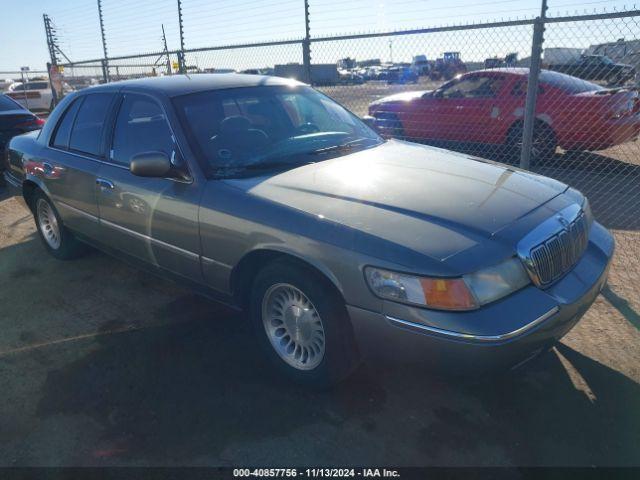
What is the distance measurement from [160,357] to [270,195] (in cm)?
135

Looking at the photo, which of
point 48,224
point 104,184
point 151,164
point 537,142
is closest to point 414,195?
point 151,164

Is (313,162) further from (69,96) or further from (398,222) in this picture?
(69,96)

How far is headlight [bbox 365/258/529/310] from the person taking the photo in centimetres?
234

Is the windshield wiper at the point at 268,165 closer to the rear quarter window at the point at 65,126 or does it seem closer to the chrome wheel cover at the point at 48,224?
the rear quarter window at the point at 65,126

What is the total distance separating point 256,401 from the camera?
295cm

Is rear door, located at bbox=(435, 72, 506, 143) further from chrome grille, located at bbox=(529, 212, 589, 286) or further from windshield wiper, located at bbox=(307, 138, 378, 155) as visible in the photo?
chrome grille, located at bbox=(529, 212, 589, 286)

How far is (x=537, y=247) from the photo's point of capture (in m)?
2.60

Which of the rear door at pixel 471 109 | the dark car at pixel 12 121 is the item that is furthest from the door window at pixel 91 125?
the rear door at pixel 471 109

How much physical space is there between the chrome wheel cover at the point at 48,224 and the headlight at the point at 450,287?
150 inches

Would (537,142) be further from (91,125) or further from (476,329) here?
(476,329)

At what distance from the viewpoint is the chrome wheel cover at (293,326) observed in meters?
2.88

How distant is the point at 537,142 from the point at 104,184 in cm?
666

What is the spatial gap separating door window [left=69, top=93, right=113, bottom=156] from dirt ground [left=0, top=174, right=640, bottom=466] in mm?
1353

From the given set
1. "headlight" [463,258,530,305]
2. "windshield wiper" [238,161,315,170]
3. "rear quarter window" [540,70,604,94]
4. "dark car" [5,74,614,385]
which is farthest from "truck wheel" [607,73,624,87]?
"headlight" [463,258,530,305]
